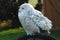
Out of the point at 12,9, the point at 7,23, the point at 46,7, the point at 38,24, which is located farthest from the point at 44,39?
the point at 7,23

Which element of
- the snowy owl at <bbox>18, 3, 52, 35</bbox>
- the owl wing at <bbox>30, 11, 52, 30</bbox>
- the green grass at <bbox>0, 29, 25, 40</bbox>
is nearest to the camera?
the owl wing at <bbox>30, 11, 52, 30</bbox>

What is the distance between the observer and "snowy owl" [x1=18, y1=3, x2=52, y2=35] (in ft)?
16.6

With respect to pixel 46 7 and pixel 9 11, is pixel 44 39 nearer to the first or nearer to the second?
pixel 46 7

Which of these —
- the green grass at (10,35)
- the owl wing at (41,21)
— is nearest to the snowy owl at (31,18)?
the owl wing at (41,21)

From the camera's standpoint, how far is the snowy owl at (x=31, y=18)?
5.06m

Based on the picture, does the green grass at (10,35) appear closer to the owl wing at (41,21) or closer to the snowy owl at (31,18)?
the snowy owl at (31,18)

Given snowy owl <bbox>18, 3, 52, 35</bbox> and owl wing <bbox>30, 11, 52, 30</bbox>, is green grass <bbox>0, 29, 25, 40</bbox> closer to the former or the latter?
snowy owl <bbox>18, 3, 52, 35</bbox>

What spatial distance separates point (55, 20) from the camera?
12242mm

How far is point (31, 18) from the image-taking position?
536 centimetres

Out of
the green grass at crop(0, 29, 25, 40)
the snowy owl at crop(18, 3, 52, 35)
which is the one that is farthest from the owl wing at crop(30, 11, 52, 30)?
the green grass at crop(0, 29, 25, 40)

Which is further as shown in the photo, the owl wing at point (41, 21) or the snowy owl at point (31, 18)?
the snowy owl at point (31, 18)

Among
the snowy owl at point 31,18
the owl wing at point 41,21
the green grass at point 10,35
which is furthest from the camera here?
the green grass at point 10,35

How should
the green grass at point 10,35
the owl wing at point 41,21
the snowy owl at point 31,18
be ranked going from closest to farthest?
the owl wing at point 41,21 → the snowy owl at point 31,18 → the green grass at point 10,35

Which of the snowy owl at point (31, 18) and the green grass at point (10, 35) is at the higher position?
the snowy owl at point (31, 18)
